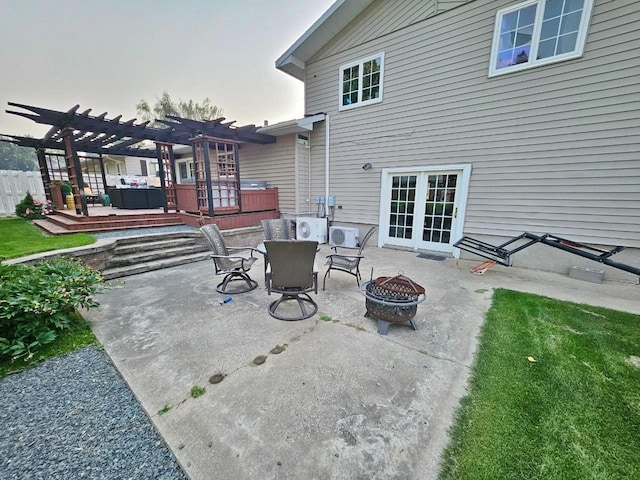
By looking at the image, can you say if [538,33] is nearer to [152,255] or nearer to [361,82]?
[361,82]

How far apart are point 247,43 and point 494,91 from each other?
10.8 meters

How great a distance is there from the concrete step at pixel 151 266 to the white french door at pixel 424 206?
191 inches

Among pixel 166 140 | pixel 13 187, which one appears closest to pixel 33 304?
pixel 166 140

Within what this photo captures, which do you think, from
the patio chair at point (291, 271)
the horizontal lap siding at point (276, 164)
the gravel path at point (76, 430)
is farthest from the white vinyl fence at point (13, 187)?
the patio chair at point (291, 271)

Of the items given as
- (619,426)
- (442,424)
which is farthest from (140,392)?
(619,426)

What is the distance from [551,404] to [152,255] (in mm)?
6224

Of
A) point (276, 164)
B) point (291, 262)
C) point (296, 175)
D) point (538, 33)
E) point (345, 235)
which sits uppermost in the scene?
point (538, 33)

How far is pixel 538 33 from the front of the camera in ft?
14.7

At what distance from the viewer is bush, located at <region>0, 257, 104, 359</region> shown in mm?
2199

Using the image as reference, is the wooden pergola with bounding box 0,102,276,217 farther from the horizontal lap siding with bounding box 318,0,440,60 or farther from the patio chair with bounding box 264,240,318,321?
the patio chair with bounding box 264,240,318,321

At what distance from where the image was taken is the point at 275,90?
1562 cm

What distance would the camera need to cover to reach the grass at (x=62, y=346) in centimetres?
211

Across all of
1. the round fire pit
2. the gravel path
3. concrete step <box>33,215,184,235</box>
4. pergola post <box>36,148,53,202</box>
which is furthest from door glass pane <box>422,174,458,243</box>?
pergola post <box>36,148,53,202</box>

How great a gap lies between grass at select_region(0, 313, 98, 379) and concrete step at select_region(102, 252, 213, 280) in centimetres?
162
